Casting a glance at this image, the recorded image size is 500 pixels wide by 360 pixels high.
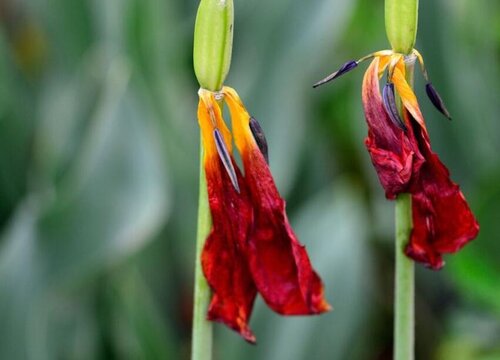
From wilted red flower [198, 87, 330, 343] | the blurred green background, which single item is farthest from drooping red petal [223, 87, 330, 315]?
the blurred green background

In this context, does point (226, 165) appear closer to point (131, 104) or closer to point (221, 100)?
point (221, 100)

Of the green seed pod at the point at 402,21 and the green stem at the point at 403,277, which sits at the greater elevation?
the green seed pod at the point at 402,21

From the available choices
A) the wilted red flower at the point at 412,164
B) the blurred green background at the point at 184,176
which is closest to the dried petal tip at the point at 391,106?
the wilted red flower at the point at 412,164

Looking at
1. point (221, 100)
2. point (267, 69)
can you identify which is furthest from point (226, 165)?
point (267, 69)

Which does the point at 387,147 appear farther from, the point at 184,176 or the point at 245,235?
the point at 184,176

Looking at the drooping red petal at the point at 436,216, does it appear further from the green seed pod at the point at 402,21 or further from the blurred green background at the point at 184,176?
the blurred green background at the point at 184,176

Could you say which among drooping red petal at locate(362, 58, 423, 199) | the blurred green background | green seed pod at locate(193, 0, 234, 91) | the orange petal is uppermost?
green seed pod at locate(193, 0, 234, 91)

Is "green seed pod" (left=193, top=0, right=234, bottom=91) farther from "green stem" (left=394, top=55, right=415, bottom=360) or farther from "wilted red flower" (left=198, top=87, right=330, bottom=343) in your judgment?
"green stem" (left=394, top=55, right=415, bottom=360)
